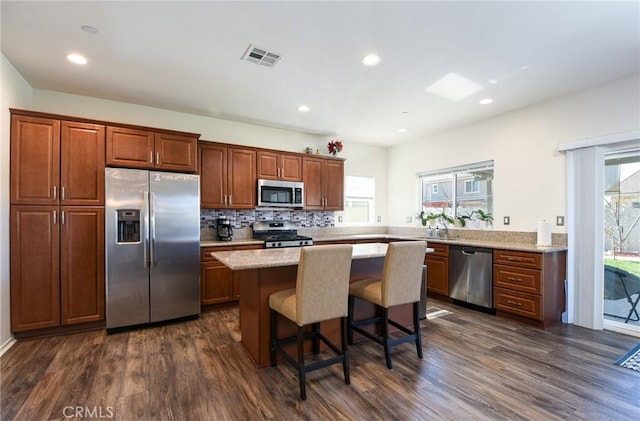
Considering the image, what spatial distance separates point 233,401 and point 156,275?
6.39 ft

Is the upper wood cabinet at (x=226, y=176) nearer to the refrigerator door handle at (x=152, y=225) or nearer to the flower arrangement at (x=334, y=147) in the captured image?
the refrigerator door handle at (x=152, y=225)

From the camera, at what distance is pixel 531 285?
11.2 feet

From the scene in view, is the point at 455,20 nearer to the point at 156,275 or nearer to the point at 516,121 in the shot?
the point at 516,121

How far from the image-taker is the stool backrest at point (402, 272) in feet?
7.98

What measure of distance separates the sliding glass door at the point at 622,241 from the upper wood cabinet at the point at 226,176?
444 centimetres

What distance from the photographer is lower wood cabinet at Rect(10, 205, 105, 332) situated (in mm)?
2912

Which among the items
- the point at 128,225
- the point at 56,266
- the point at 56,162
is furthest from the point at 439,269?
the point at 56,162

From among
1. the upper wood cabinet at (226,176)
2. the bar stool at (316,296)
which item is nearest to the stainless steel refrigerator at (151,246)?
the upper wood cabinet at (226,176)

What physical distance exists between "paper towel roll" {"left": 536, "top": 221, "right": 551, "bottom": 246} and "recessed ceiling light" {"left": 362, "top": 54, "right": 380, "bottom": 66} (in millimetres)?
2837

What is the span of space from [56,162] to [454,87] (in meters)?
4.30

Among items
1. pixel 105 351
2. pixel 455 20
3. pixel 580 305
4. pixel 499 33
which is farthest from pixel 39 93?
pixel 580 305

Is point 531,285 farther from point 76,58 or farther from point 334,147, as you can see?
point 76,58

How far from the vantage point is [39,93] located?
11.3ft

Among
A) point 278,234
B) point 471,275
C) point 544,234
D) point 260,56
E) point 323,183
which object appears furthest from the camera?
point 323,183
